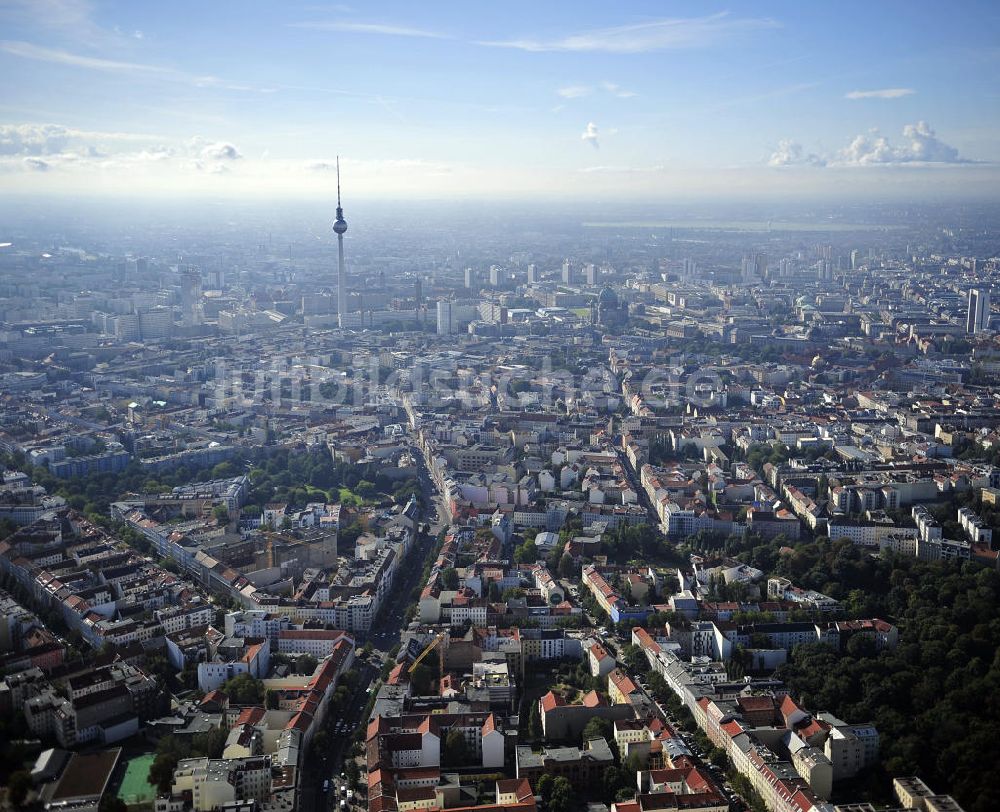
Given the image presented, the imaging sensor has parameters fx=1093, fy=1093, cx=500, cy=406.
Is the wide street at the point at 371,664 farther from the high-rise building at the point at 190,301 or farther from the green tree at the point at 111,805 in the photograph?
the high-rise building at the point at 190,301

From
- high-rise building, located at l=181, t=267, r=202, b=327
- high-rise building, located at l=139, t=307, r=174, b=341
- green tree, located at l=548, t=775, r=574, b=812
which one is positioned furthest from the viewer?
high-rise building, located at l=181, t=267, r=202, b=327

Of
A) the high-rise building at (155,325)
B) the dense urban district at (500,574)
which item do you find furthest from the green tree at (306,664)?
the high-rise building at (155,325)

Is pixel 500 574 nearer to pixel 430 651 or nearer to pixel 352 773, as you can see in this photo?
pixel 430 651

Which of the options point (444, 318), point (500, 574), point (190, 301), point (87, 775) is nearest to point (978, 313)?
point (444, 318)

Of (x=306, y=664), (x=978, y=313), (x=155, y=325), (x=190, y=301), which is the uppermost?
(x=978, y=313)

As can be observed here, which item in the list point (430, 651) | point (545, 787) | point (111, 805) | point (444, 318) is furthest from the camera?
point (444, 318)

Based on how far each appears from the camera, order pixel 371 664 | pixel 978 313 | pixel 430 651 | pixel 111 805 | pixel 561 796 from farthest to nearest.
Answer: pixel 978 313, pixel 371 664, pixel 430 651, pixel 561 796, pixel 111 805

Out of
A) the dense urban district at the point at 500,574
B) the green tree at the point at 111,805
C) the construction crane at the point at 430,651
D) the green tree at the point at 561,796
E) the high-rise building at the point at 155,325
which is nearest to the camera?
the green tree at the point at 111,805

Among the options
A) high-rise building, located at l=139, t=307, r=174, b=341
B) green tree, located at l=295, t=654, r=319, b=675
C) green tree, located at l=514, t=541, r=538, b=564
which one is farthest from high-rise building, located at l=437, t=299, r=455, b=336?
green tree, located at l=295, t=654, r=319, b=675

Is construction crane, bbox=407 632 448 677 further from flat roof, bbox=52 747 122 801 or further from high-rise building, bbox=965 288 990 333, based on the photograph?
high-rise building, bbox=965 288 990 333

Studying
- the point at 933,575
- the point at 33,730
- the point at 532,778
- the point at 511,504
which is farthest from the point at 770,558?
the point at 33,730
